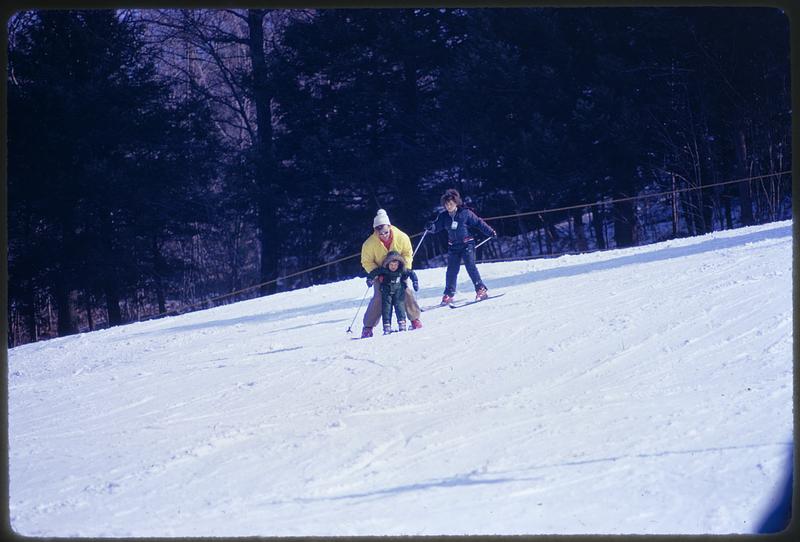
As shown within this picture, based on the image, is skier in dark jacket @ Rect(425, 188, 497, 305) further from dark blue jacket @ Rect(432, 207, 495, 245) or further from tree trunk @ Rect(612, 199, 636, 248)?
tree trunk @ Rect(612, 199, 636, 248)

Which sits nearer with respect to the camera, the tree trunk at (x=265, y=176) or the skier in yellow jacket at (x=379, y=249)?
the skier in yellow jacket at (x=379, y=249)

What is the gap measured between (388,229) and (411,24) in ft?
16.7

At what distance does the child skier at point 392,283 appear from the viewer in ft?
31.3

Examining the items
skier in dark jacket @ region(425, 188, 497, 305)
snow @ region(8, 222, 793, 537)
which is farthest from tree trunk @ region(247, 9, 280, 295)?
skier in dark jacket @ region(425, 188, 497, 305)

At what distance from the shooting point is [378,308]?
32.1ft

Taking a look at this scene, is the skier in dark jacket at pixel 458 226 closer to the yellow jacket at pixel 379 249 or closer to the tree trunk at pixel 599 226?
the yellow jacket at pixel 379 249

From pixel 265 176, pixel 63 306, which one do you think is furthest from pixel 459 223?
pixel 265 176

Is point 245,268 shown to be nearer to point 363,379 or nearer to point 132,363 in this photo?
point 132,363

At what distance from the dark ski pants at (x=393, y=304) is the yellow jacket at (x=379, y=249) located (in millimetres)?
279

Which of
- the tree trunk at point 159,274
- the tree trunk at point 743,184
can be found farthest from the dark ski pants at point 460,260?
the tree trunk at point 159,274

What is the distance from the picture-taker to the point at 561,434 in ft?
18.2

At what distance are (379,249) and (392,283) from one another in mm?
359

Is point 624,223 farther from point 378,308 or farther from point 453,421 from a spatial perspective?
point 453,421

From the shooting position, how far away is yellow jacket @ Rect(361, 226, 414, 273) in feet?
31.4
